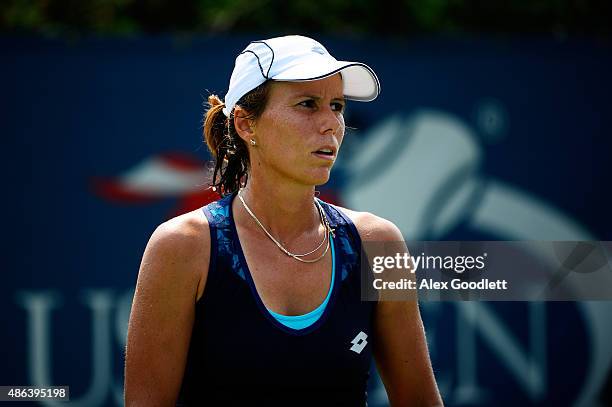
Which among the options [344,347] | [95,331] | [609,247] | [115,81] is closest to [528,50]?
[609,247]

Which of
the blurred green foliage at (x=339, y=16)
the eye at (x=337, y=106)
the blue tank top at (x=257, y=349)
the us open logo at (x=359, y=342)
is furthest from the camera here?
the blurred green foliage at (x=339, y=16)

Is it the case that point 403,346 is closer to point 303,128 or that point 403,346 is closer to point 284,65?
point 303,128

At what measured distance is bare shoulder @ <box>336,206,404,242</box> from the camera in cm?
259

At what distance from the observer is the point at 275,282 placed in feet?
8.07

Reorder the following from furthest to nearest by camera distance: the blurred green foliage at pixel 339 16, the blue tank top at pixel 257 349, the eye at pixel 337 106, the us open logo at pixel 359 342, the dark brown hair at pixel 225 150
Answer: the blurred green foliage at pixel 339 16 < the dark brown hair at pixel 225 150 < the eye at pixel 337 106 < the us open logo at pixel 359 342 < the blue tank top at pixel 257 349

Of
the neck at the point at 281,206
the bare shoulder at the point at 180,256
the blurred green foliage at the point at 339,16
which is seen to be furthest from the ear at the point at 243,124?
the blurred green foliage at the point at 339,16

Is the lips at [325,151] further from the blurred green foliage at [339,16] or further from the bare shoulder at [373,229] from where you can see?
the blurred green foliage at [339,16]

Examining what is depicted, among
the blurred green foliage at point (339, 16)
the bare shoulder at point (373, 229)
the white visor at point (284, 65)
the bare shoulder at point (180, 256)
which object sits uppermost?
the blurred green foliage at point (339, 16)

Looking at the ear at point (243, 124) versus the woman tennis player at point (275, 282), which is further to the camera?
the ear at point (243, 124)

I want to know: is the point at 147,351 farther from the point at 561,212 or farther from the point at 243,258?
the point at 561,212

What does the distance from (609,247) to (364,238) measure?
2.00 metres

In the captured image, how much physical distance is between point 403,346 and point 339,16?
3.38 meters

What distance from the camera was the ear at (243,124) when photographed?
2.56 meters

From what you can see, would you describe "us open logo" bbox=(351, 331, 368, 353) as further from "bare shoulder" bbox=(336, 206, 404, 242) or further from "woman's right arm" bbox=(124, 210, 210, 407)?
"woman's right arm" bbox=(124, 210, 210, 407)
